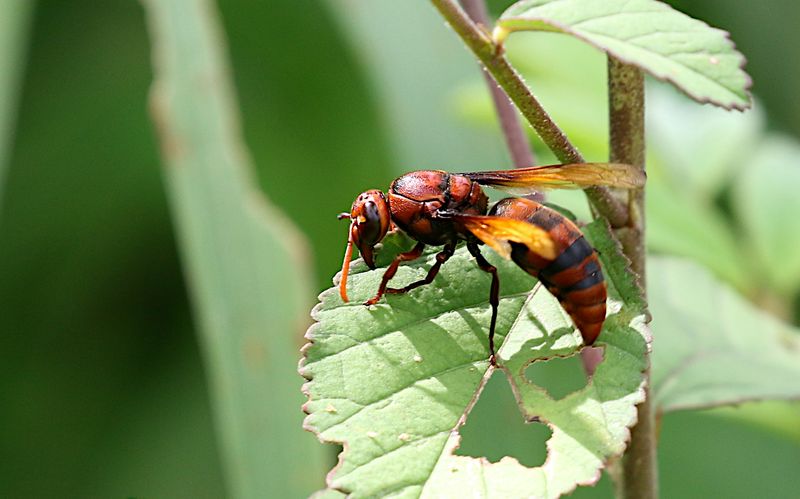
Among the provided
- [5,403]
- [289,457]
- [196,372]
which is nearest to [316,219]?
[196,372]

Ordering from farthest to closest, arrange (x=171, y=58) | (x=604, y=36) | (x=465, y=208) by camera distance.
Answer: (x=171, y=58)
(x=465, y=208)
(x=604, y=36)

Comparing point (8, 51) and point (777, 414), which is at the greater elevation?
point (8, 51)

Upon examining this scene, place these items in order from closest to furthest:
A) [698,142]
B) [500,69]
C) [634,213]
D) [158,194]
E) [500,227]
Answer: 1. [500,69]
2. [634,213]
3. [500,227]
4. [698,142]
5. [158,194]

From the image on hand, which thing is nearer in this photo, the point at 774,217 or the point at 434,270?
the point at 434,270

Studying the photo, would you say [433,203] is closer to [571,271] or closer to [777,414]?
[571,271]

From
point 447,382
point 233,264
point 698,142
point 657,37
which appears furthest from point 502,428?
point 657,37

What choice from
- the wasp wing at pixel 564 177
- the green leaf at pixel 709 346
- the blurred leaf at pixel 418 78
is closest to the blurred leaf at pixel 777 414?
the green leaf at pixel 709 346

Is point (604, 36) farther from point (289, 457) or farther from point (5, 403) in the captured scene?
point (5, 403)
